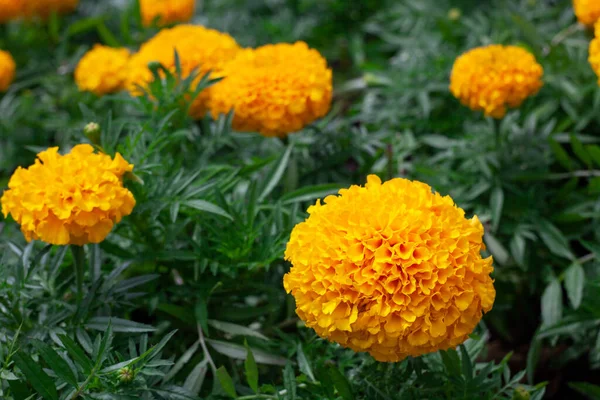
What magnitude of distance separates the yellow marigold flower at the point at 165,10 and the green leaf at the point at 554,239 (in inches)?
68.5

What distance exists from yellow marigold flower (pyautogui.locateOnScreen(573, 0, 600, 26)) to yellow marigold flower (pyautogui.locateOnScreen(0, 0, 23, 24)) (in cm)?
239

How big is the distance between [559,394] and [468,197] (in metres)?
0.72

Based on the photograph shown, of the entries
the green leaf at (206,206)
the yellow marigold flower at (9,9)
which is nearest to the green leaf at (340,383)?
the green leaf at (206,206)

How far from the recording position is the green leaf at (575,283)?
6.50 ft

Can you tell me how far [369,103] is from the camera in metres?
2.91

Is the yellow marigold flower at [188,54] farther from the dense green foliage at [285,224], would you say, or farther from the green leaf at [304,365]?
the green leaf at [304,365]

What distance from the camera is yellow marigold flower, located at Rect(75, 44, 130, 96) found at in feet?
8.60

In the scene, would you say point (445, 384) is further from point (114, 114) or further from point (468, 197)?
point (114, 114)

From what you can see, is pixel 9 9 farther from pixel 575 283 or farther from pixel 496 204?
pixel 575 283

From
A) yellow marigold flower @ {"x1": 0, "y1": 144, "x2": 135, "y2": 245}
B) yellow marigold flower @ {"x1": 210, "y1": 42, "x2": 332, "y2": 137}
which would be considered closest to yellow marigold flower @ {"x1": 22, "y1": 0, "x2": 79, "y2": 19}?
yellow marigold flower @ {"x1": 210, "y1": 42, "x2": 332, "y2": 137}

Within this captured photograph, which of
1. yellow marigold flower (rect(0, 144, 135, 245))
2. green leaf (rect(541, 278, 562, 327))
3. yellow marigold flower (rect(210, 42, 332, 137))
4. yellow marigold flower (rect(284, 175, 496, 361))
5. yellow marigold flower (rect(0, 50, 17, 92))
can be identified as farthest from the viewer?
yellow marigold flower (rect(0, 50, 17, 92))

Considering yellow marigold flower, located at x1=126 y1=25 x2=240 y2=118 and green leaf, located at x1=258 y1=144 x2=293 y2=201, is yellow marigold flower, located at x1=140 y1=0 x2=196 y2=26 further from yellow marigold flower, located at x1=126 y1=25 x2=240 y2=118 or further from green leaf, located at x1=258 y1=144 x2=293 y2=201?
green leaf, located at x1=258 y1=144 x2=293 y2=201

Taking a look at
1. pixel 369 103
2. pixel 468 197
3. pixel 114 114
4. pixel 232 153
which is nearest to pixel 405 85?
pixel 369 103

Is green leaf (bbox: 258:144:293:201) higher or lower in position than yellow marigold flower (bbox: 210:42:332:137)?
lower
